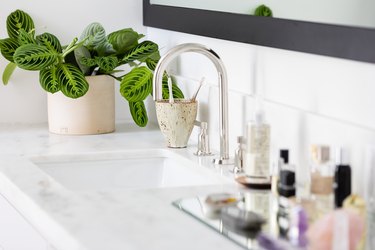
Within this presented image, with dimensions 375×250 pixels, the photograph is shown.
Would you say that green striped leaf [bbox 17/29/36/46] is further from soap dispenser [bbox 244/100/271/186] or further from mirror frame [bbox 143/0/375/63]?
soap dispenser [bbox 244/100/271/186]

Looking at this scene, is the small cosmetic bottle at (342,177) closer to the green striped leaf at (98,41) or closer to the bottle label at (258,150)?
the bottle label at (258,150)

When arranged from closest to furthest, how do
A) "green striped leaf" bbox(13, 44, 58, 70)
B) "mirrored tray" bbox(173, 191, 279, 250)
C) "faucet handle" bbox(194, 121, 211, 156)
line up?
1. "mirrored tray" bbox(173, 191, 279, 250)
2. "faucet handle" bbox(194, 121, 211, 156)
3. "green striped leaf" bbox(13, 44, 58, 70)

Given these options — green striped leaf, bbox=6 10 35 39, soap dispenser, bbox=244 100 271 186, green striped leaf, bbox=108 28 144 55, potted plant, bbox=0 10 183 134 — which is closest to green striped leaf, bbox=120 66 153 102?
potted plant, bbox=0 10 183 134

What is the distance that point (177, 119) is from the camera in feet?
7.07

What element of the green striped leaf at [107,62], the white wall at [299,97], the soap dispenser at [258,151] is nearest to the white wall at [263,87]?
the white wall at [299,97]

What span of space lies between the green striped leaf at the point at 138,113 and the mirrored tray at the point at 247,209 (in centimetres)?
77

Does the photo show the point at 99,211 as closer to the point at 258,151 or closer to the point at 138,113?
the point at 258,151

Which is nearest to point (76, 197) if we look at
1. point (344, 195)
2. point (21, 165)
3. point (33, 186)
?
point (33, 186)

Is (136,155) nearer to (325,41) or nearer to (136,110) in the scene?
(136,110)

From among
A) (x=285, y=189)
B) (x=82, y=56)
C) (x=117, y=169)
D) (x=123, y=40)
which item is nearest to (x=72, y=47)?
(x=82, y=56)

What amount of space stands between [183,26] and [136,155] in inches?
15.3

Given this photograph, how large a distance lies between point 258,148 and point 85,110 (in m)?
0.78

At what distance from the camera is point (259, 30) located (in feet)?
6.32

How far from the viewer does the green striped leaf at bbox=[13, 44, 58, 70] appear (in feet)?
7.35
